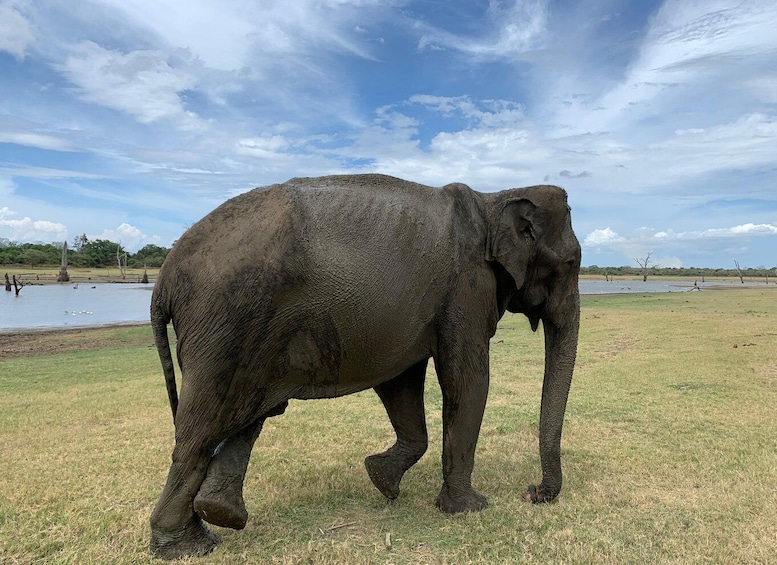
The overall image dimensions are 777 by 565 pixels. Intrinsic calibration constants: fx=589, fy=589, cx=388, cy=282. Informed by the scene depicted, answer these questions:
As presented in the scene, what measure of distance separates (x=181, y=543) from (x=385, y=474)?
167 cm

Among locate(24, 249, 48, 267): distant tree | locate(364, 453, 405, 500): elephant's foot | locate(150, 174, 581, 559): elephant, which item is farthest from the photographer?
locate(24, 249, 48, 267): distant tree

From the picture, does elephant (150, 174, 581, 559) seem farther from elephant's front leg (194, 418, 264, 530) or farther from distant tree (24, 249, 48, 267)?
distant tree (24, 249, 48, 267)

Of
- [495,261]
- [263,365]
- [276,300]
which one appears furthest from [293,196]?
[495,261]

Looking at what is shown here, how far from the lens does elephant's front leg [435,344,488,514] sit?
4.53 meters

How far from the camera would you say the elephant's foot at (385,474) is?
4.88 metres

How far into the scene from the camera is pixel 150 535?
4195mm

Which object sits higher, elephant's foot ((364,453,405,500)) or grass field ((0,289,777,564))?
elephant's foot ((364,453,405,500))

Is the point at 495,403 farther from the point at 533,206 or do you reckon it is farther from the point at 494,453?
the point at 533,206

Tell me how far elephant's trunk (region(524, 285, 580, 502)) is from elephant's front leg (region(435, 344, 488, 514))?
57 cm

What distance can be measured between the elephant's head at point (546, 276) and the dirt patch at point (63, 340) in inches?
586

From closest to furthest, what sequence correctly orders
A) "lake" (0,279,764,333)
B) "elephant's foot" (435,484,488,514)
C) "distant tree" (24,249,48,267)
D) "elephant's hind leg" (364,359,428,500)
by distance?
"elephant's foot" (435,484,488,514)
"elephant's hind leg" (364,359,428,500)
"lake" (0,279,764,333)
"distant tree" (24,249,48,267)

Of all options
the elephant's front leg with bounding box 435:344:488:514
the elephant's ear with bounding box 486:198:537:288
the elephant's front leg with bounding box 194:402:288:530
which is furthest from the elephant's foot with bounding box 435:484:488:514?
the elephant's ear with bounding box 486:198:537:288

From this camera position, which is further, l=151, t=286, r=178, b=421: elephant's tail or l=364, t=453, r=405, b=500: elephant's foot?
l=364, t=453, r=405, b=500: elephant's foot

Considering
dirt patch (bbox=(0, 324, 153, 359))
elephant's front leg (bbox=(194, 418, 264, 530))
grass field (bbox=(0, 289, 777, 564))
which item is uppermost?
elephant's front leg (bbox=(194, 418, 264, 530))
